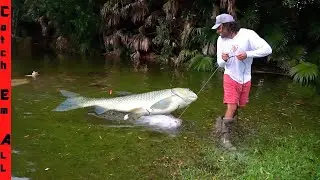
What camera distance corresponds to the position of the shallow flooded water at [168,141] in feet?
17.6

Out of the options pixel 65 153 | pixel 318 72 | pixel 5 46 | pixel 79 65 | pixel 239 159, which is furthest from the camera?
pixel 79 65

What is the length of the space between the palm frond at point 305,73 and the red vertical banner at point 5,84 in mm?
9811

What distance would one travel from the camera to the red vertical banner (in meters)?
2.68

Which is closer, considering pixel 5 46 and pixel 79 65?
pixel 5 46

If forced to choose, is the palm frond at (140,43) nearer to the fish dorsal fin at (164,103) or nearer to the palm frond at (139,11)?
the palm frond at (139,11)

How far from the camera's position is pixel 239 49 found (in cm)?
634

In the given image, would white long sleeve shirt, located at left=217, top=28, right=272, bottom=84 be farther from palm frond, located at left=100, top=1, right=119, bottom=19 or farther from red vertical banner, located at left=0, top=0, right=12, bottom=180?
palm frond, located at left=100, top=1, right=119, bottom=19

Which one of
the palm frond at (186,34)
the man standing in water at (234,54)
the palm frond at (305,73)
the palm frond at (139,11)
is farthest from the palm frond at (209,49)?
the man standing in water at (234,54)

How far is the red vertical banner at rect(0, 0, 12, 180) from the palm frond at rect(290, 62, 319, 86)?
9.81 meters

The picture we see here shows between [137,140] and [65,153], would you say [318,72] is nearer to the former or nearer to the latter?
[137,140]

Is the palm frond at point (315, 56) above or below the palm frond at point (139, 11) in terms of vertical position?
below

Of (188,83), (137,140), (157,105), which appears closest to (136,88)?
(188,83)

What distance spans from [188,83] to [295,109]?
355cm

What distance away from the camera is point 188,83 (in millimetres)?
11891
